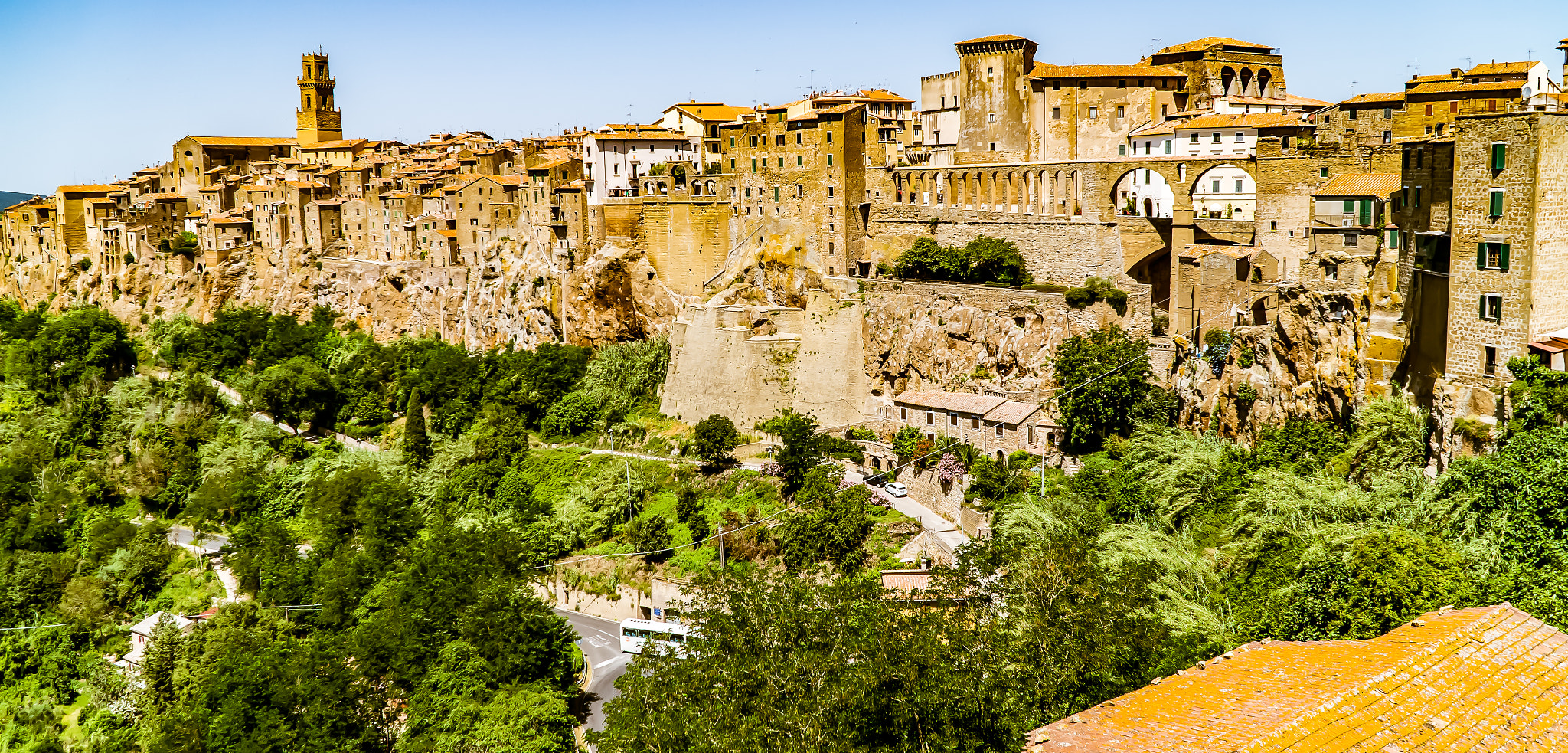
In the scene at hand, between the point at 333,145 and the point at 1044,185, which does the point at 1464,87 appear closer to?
the point at 1044,185

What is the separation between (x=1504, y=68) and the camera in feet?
135

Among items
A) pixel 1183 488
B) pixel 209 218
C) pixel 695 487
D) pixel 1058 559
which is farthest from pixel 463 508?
pixel 209 218

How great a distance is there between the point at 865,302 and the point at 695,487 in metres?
8.93

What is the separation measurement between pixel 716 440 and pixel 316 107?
2427 inches

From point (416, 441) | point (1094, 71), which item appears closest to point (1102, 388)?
point (1094, 71)

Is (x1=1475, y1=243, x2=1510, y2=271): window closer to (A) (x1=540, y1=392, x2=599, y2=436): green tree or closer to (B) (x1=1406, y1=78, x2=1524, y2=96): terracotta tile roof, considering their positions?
(B) (x1=1406, y1=78, x2=1524, y2=96): terracotta tile roof

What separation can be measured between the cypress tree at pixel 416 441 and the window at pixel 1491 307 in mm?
38628

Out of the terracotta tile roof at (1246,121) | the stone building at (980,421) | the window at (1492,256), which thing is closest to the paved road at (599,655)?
the stone building at (980,421)

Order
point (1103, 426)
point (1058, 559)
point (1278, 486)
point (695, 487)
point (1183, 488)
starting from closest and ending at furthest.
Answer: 1. point (1058, 559)
2. point (1278, 486)
3. point (1183, 488)
4. point (1103, 426)
5. point (695, 487)

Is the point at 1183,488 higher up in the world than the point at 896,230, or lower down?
lower down

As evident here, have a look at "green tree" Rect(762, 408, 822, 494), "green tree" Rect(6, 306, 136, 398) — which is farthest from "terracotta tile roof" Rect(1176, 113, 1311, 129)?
"green tree" Rect(6, 306, 136, 398)

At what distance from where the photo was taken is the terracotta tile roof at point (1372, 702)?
1077cm

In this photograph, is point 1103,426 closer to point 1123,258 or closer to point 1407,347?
point 1123,258

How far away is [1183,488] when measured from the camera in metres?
30.7
